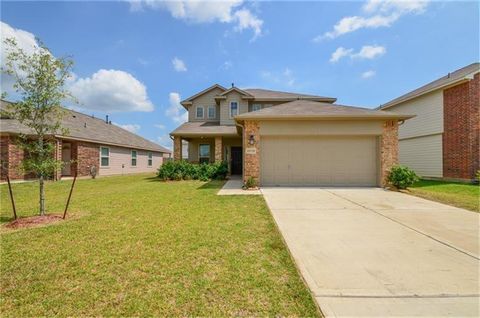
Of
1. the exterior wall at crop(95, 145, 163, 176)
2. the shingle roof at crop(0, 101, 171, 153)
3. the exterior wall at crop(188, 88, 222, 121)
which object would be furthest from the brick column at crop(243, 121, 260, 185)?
the exterior wall at crop(95, 145, 163, 176)

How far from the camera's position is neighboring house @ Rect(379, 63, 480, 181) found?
1137 centimetres

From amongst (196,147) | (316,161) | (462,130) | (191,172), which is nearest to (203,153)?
(196,147)

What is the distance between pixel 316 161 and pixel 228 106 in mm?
8916

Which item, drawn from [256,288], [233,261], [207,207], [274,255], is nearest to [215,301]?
[256,288]

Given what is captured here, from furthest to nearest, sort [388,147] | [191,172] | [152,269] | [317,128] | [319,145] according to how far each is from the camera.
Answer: [191,172] → [319,145] → [317,128] → [388,147] → [152,269]

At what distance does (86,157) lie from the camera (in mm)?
15742

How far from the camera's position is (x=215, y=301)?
237 centimetres

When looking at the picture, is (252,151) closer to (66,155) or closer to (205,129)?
(205,129)

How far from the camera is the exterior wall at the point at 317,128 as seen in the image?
32.8 feet

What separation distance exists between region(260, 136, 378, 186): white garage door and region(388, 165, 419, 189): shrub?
2.53ft

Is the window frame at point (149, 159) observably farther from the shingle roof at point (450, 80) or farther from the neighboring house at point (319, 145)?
the shingle roof at point (450, 80)

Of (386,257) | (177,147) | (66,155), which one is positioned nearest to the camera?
(386,257)

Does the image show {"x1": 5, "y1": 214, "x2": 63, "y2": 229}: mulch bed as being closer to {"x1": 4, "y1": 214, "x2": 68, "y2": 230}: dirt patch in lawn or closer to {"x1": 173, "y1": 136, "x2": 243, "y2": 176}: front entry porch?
{"x1": 4, "y1": 214, "x2": 68, "y2": 230}: dirt patch in lawn

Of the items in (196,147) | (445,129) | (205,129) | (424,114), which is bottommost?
(196,147)
